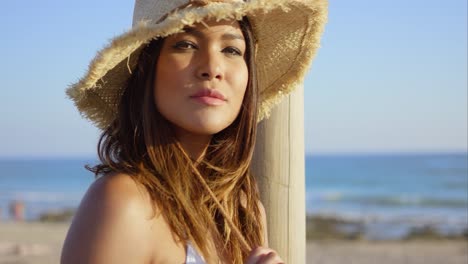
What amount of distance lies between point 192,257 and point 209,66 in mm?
571

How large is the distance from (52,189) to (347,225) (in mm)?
25776

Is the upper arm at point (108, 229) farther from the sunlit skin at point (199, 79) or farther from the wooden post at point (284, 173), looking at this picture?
the wooden post at point (284, 173)

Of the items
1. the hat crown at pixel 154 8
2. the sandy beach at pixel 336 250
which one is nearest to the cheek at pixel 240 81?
the hat crown at pixel 154 8

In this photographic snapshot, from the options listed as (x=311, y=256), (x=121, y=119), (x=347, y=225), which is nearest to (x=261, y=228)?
(x=121, y=119)

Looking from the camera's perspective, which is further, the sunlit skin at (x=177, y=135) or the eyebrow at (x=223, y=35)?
the eyebrow at (x=223, y=35)

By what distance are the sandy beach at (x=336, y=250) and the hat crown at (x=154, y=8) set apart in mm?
8659

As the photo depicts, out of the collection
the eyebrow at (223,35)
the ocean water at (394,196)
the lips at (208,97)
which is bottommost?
the lips at (208,97)

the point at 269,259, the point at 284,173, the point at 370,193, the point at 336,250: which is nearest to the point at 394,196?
the point at 370,193

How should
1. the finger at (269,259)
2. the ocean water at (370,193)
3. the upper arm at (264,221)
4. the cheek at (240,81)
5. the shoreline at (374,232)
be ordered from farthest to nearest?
the ocean water at (370,193) → the shoreline at (374,232) → the upper arm at (264,221) → the cheek at (240,81) → the finger at (269,259)

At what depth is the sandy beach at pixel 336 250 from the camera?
11.6 metres

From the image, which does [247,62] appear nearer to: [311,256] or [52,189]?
[311,256]

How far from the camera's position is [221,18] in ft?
6.95

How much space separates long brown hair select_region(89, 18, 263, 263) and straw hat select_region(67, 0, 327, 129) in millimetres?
90

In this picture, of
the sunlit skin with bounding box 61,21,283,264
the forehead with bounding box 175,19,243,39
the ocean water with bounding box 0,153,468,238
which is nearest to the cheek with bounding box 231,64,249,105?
the sunlit skin with bounding box 61,21,283,264
